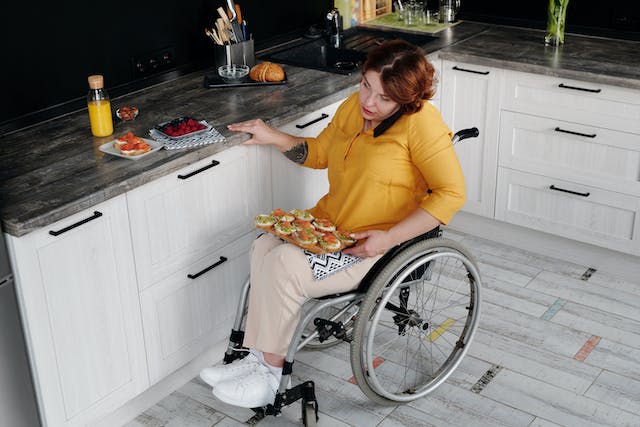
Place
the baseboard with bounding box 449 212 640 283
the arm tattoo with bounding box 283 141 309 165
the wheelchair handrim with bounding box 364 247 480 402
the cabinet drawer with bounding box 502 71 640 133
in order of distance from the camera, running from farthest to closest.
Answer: the baseboard with bounding box 449 212 640 283
the cabinet drawer with bounding box 502 71 640 133
the arm tattoo with bounding box 283 141 309 165
the wheelchair handrim with bounding box 364 247 480 402

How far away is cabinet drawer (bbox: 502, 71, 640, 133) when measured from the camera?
321cm

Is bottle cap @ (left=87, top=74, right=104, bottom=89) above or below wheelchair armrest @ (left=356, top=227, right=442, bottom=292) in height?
above

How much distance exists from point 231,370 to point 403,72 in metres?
1.01

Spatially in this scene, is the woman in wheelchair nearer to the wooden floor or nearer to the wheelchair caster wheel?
the wheelchair caster wheel

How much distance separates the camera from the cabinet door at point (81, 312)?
86.2 inches

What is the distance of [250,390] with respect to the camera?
8.21 ft

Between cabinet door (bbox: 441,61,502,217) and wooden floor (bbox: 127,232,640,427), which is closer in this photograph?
wooden floor (bbox: 127,232,640,427)

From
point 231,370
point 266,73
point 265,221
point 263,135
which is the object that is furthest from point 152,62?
point 231,370

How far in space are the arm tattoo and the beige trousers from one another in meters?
0.36

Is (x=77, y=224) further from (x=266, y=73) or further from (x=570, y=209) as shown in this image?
(x=570, y=209)

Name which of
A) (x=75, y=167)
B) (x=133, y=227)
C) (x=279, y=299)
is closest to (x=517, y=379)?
(x=279, y=299)

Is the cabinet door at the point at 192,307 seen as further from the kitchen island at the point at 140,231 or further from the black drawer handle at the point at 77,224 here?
the black drawer handle at the point at 77,224

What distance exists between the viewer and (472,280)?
2684mm

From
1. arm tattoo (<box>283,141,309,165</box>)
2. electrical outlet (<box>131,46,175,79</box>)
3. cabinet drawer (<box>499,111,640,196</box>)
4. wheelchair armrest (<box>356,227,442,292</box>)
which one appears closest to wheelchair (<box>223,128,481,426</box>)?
wheelchair armrest (<box>356,227,442,292</box>)
